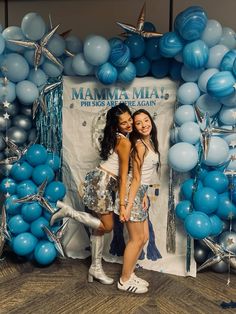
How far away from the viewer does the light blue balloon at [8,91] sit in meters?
2.89

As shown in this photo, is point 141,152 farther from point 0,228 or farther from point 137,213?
point 0,228

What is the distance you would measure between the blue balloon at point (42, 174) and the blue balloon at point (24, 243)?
43 centimetres

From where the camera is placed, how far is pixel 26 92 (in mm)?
2891

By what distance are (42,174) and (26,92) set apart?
66 centimetres

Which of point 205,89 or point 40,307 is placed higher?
point 205,89

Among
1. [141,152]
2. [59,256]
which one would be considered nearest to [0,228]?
[59,256]

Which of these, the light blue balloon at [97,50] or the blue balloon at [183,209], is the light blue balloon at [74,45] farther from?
the blue balloon at [183,209]

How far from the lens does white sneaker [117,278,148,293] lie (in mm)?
2605

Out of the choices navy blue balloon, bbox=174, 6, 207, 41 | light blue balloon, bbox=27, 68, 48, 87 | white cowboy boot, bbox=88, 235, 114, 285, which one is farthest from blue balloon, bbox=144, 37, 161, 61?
white cowboy boot, bbox=88, 235, 114, 285

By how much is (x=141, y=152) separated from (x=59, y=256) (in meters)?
1.32

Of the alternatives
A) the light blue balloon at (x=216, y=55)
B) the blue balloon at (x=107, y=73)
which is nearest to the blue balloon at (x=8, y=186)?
the blue balloon at (x=107, y=73)

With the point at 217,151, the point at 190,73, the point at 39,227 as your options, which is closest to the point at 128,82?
the point at 190,73

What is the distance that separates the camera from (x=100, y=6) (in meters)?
3.29

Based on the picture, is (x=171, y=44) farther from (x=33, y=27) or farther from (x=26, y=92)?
(x=26, y=92)
